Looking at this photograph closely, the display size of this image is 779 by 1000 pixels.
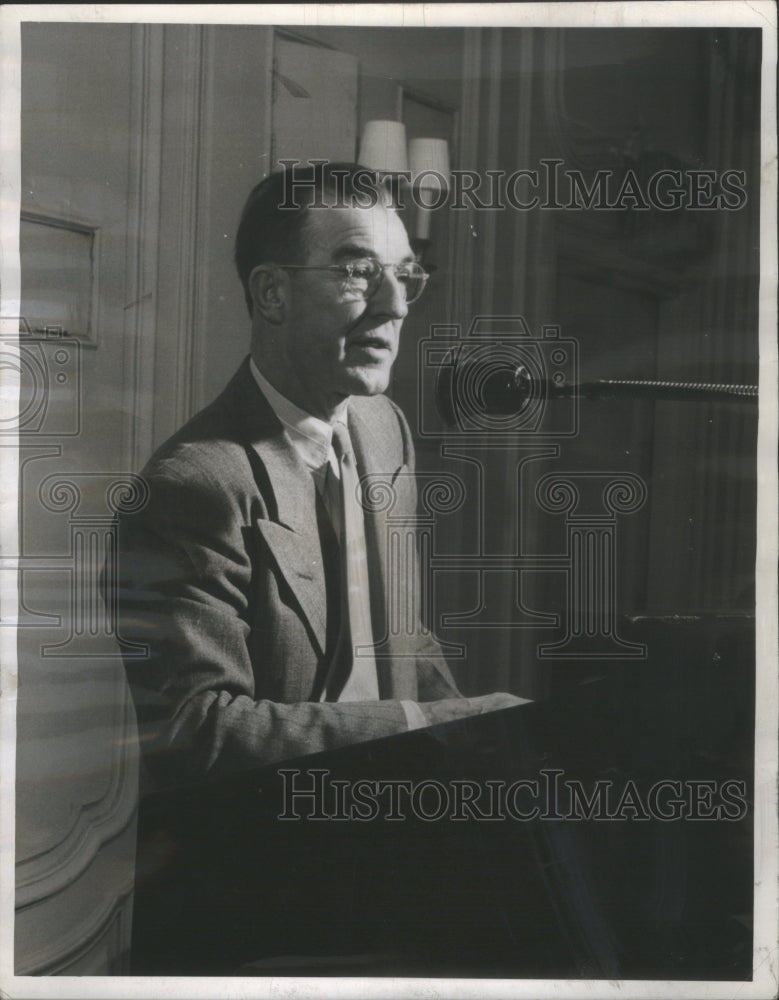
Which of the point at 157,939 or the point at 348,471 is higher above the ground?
the point at 348,471

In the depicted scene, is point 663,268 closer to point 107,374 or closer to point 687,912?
point 107,374

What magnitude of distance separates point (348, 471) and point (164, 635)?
1.59ft

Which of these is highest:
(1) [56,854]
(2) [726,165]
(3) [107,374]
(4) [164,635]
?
(2) [726,165]

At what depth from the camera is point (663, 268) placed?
2148 millimetres

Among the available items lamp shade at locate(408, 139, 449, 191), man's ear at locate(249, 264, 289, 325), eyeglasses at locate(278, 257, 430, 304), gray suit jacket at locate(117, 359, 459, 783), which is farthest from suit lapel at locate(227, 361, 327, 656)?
lamp shade at locate(408, 139, 449, 191)

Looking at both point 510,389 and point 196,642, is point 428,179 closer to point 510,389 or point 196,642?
point 510,389

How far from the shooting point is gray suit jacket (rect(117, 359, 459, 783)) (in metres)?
2.10

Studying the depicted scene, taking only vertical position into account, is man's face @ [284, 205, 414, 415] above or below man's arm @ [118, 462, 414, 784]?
above

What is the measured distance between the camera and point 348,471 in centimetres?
215

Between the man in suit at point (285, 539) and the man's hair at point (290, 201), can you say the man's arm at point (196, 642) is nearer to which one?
the man in suit at point (285, 539)

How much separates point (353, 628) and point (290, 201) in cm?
85

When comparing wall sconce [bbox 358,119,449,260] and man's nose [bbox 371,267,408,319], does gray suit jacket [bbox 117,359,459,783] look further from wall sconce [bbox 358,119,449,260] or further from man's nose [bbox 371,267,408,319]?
wall sconce [bbox 358,119,449,260]

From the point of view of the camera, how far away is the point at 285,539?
212cm

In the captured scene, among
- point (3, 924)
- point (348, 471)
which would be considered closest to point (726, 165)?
point (348, 471)
